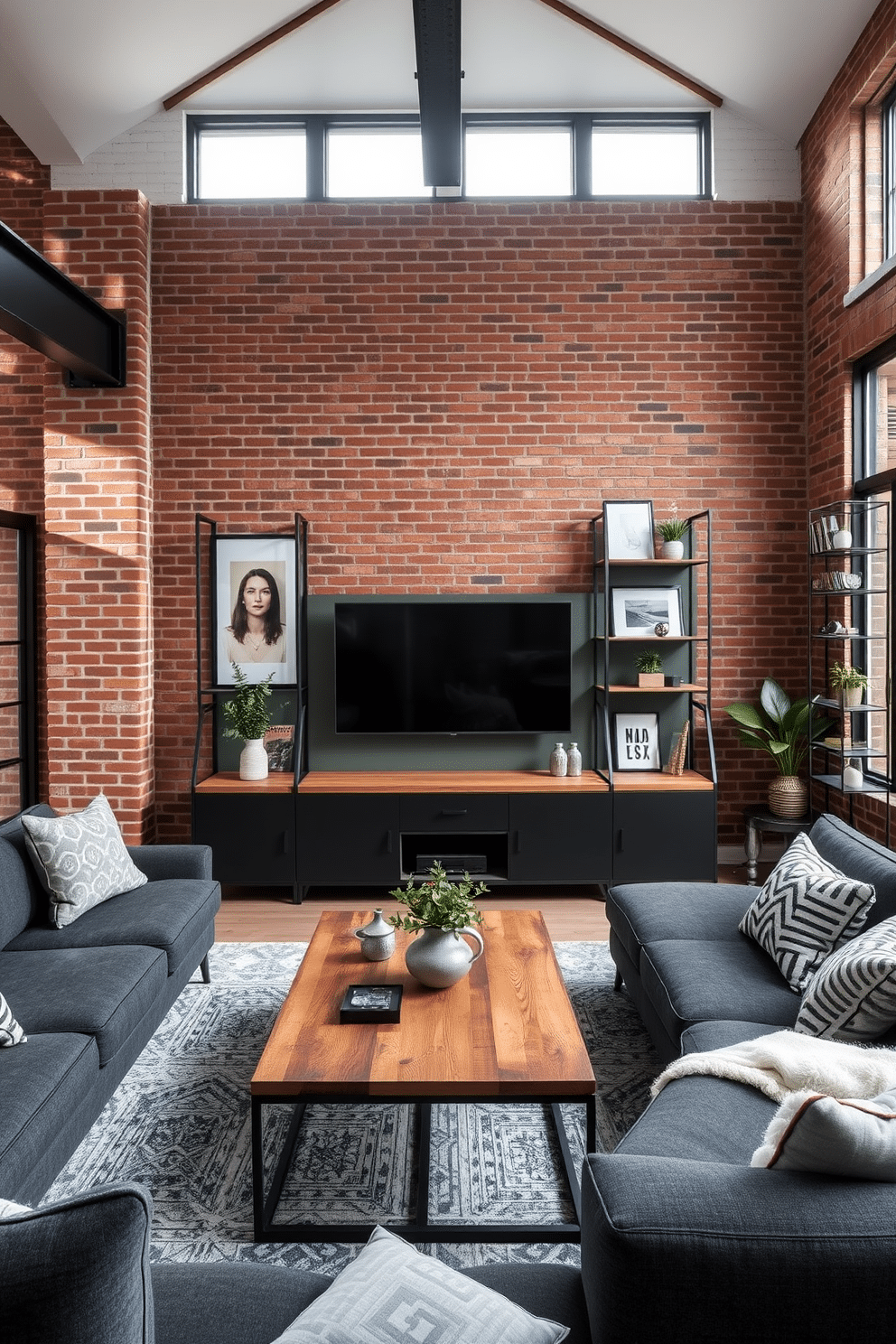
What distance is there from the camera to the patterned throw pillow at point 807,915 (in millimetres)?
2496

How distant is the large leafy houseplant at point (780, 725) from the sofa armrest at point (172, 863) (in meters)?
2.84

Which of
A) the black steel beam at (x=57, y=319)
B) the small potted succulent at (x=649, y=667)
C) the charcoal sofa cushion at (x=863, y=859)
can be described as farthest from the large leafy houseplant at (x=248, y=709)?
the charcoal sofa cushion at (x=863, y=859)

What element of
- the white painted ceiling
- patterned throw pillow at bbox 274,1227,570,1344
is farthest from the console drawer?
the white painted ceiling

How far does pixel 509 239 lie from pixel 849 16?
1828 millimetres

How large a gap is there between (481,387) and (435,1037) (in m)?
3.77

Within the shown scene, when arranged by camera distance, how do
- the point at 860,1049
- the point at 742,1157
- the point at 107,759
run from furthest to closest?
the point at 107,759, the point at 860,1049, the point at 742,1157

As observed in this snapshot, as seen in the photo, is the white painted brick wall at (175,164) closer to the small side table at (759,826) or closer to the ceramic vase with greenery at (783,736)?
the ceramic vase with greenery at (783,736)

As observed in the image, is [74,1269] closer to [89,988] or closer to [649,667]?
[89,988]

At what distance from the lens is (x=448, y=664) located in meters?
5.00

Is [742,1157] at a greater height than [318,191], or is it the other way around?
[318,191]

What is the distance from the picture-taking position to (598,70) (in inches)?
196

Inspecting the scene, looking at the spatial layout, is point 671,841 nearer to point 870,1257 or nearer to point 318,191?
point 870,1257

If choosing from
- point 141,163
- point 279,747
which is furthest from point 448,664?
point 141,163

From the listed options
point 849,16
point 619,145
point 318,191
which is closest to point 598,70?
point 619,145
